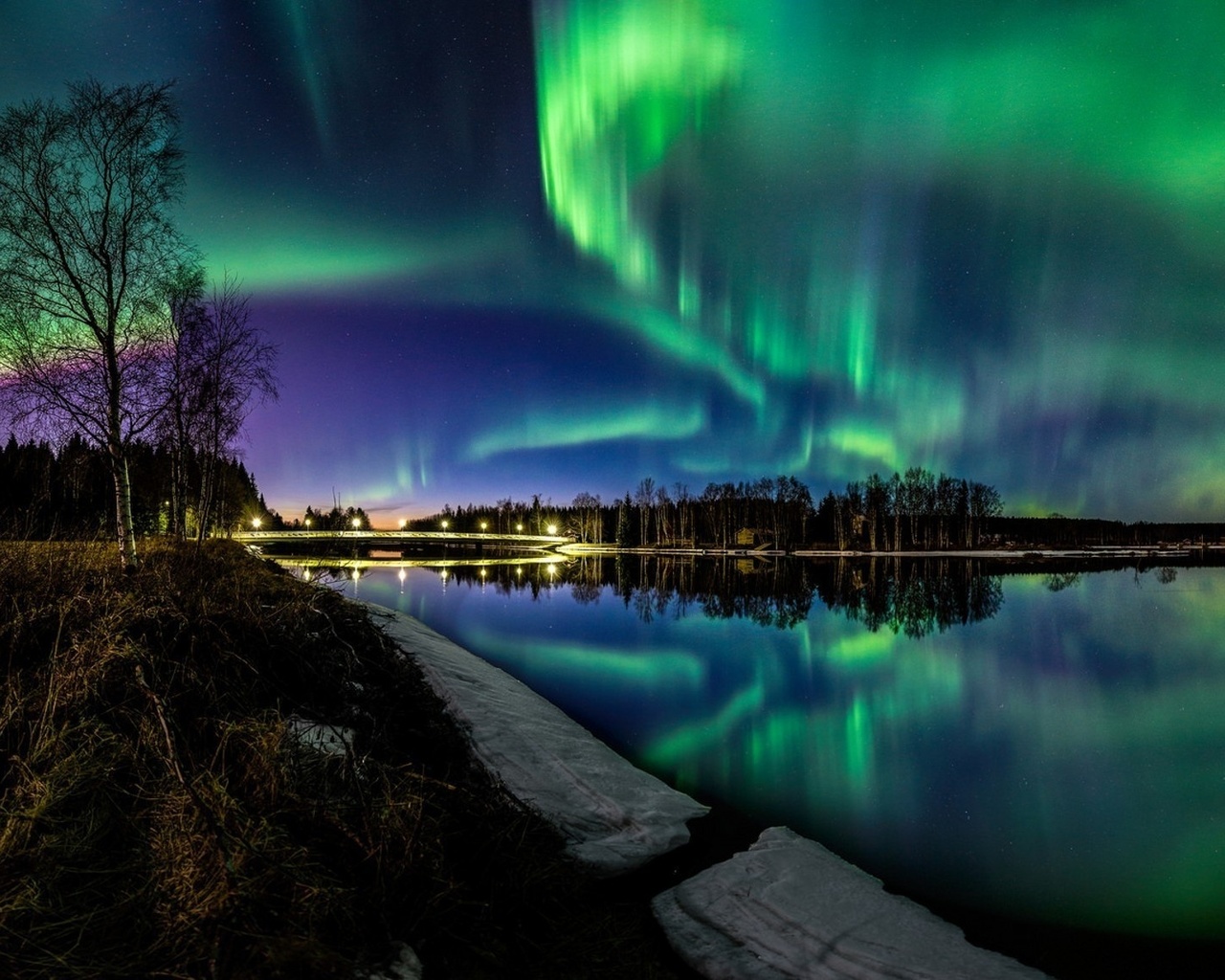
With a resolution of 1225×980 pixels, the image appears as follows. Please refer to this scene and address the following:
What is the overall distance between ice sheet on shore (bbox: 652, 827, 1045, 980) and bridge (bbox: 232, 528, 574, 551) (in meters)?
95.3

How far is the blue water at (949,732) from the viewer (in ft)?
28.3

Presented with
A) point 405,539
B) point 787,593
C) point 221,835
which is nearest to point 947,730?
point 221,835

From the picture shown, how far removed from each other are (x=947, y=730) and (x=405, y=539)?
113 metres

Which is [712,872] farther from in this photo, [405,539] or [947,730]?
[405,539]

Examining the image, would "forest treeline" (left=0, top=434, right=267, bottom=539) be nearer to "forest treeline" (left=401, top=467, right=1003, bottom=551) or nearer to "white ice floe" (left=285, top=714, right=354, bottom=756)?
"white ice floe" (left=285, top=714, right=354, bottom=756)

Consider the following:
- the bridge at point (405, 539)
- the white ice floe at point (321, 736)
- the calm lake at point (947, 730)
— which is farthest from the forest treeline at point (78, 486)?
the bridge at point (405, 539)

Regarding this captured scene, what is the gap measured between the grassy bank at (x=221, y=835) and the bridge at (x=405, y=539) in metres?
92.4

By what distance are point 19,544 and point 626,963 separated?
1008 centimetres

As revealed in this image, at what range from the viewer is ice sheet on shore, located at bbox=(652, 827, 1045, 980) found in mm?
5883

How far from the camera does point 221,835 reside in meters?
4.39

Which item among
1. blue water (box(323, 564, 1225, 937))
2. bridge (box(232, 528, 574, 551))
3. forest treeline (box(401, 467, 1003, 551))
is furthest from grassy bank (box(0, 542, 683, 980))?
forest treeline (box(401, 467, 1003, 551))

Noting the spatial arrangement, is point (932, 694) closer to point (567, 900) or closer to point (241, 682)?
point (567, 900)

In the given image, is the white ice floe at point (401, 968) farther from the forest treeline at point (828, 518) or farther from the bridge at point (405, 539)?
the forest treeline at point (828, 518)

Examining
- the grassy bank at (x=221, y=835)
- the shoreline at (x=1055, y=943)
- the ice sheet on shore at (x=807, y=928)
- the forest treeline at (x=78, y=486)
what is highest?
the forest treeline at (x=78, y=486)
